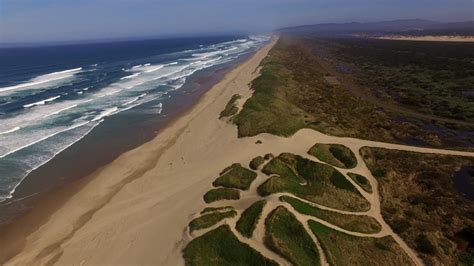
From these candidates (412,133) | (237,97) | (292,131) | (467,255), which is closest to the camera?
(467,255)

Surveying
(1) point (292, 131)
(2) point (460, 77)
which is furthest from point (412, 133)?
(2) point (460, 77)

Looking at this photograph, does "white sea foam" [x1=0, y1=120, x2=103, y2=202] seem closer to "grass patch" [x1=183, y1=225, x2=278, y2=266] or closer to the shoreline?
the shoreline

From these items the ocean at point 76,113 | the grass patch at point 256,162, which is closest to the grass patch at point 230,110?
the ocean at point 76,113

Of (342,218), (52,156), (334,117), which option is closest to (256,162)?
(342,218)

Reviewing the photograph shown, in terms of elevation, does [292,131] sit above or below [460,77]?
above

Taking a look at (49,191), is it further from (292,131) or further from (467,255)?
(467,255)

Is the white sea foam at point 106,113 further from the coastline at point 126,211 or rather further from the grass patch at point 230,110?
the grass patch at point 230,110
